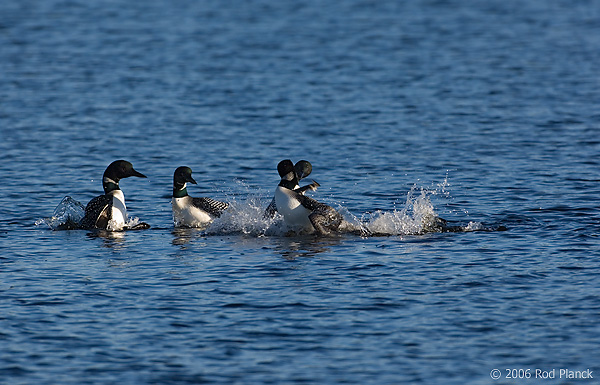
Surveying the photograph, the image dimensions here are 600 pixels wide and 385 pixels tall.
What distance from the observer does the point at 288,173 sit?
15.7m

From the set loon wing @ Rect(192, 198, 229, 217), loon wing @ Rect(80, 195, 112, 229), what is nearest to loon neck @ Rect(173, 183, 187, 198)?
loon wing @ Rect(192, 198, 229, 217)

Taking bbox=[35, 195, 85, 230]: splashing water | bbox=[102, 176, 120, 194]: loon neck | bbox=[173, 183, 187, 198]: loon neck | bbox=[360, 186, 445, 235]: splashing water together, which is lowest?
bbox=[360, 186, 445, 235]: splashing water

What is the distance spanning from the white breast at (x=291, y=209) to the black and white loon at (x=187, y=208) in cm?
133

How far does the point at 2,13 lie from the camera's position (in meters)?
45.2

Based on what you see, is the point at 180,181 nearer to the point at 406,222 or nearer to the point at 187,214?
the point at 187,214

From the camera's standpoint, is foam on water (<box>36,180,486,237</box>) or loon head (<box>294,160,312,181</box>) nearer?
foam on water (<box>36,180,486,237</box>)

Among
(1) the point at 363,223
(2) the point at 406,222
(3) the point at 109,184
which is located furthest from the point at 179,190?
(2) the point at 406,222

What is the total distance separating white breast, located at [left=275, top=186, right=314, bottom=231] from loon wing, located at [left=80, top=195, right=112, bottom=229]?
271 centimetres

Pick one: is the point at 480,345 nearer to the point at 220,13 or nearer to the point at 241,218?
the point at 241,218

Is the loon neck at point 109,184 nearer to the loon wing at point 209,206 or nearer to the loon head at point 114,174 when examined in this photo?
the loon head at point 114,174

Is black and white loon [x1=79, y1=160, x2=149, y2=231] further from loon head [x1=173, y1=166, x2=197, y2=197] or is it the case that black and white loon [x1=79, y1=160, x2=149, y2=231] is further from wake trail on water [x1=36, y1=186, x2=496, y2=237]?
loon head [x1=173, y1=166, x2=197, y2=197]

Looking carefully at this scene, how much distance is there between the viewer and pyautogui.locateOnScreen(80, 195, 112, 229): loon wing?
16.0 m

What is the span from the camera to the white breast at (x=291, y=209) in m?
15.5

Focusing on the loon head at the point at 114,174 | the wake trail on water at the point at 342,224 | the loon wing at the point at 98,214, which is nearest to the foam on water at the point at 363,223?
the wake trail on water at the point at 342,224
